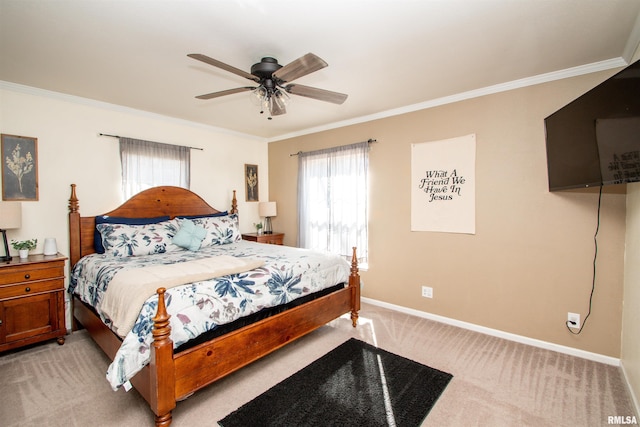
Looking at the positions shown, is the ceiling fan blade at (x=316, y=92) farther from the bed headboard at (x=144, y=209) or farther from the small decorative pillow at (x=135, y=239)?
the bed headboard at (x=144, y=209)

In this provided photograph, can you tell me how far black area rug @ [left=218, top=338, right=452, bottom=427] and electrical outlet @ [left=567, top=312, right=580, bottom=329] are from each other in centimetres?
130

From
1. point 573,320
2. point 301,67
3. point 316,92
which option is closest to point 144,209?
point 316,92

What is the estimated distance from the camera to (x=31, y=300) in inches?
103

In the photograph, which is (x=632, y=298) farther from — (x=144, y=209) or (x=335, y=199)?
(x=144, y=209)

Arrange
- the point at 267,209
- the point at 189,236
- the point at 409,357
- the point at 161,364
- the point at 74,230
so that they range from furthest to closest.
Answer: the point at 267,209, the point at 189,236, the point at 74,230, the point at 409,357, the point at 161,364

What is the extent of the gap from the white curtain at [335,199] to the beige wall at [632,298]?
2.42 meters

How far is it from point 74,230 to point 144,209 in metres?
0.71

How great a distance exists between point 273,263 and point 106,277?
129 centimetres

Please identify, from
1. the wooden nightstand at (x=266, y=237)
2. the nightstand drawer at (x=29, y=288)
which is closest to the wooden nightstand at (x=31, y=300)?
the nightstand drawer at (x=29, y=288)

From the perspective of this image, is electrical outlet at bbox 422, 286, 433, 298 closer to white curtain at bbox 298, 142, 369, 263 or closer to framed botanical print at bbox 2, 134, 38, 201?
white curtain at bbox 298, 142, 369, 263

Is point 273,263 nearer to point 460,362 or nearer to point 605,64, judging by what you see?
point 460,362

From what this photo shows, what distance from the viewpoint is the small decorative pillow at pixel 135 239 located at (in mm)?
3002

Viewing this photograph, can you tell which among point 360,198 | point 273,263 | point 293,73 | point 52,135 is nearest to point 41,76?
point 52,135

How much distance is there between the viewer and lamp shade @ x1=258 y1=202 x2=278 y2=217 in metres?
4.78
